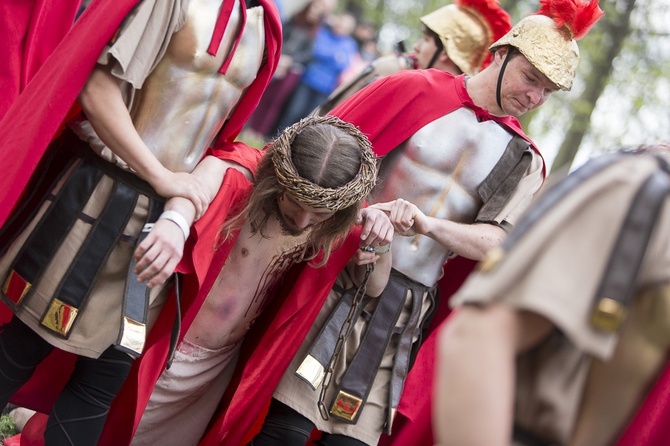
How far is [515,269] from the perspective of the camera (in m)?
1.50

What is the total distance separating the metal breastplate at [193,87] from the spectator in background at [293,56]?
7.36 metres

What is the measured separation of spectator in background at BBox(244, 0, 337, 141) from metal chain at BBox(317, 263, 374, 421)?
7.21 m

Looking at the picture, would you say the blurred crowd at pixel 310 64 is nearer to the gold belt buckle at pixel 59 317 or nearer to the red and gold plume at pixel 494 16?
the red and gold plume at pixel 494 16

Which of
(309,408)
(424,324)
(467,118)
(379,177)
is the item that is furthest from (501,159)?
(309,408)

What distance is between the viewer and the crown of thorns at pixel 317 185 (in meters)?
2.79

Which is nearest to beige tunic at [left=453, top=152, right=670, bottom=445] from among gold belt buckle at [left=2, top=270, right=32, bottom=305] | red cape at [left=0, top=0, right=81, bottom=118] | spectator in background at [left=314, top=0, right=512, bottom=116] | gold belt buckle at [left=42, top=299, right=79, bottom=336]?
gold belt buckle at [left=42, top=299, right=79, bottom=336]

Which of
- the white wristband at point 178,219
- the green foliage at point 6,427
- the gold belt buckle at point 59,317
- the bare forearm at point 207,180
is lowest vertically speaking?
the green foliage at point 6,427

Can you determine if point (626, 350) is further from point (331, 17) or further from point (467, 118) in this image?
point (331, 17)

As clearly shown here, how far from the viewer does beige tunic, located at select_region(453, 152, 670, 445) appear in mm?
1486

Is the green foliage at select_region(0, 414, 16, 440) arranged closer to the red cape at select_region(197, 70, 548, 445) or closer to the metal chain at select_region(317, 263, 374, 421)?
the red cape at select_region(197, 70, 548, 445)

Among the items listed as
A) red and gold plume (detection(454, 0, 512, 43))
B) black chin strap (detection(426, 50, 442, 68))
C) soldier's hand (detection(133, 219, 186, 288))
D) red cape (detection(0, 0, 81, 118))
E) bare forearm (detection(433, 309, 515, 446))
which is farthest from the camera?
Answer: black chin strap (detection(426, 50, 442, 68))

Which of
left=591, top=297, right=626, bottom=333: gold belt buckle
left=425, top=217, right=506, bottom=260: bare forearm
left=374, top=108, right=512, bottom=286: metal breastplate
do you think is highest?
left=374, top=108, right=512, bottom=286: metal breastplate

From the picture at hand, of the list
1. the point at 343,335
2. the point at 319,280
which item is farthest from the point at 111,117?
the point at 343,335

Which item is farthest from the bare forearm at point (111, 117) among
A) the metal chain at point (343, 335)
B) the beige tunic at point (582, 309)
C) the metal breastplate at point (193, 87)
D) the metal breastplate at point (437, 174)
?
the beige tunic at point (582, 309)
